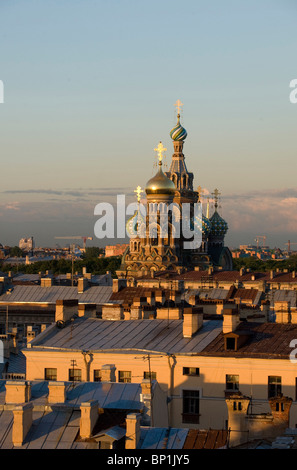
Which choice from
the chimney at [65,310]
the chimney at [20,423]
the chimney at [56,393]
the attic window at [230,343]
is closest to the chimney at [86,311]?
the chimney at [65,310]

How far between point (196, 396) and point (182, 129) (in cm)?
9719

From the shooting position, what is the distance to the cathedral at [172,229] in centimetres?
10625

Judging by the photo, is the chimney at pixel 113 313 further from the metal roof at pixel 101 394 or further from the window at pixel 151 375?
the metal roof at pixel 101 394

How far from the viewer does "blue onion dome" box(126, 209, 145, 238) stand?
117912mm

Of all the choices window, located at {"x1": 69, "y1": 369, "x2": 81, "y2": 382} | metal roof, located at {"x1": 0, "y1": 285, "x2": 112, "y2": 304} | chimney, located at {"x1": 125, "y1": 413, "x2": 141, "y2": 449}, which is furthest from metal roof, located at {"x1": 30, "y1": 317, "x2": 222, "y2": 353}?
metal roof, located at {"x1": 0, "y1": 285, "x2": 112, "y2": 304}

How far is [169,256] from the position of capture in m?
106

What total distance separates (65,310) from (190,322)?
4438 millimetres

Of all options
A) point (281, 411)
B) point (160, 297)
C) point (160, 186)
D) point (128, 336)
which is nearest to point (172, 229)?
point (160, 186)

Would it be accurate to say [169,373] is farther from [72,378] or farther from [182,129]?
[182,129]

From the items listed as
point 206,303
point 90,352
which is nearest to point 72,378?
point 90,352

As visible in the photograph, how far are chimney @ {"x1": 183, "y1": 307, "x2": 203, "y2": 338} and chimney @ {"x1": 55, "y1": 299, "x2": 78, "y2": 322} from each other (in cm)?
420

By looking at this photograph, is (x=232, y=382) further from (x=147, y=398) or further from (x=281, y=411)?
(x=281, y=411)

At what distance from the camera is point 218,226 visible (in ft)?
398

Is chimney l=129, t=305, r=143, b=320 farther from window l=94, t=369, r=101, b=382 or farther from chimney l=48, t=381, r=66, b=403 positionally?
chimney l=48, t=381, r=66, b=403
